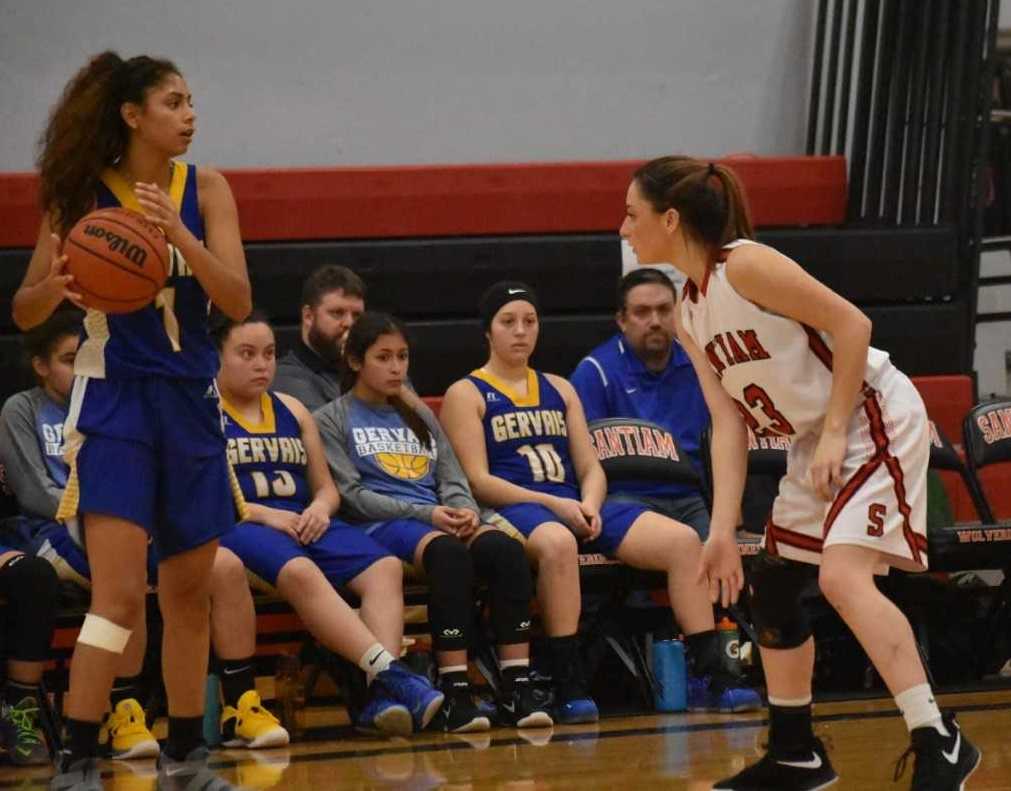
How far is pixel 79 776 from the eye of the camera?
3.75m

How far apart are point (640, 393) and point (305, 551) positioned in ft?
5.63

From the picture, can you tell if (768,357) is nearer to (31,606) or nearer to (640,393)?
(31,606)

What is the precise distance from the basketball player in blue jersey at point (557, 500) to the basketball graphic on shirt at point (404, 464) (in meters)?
0.20

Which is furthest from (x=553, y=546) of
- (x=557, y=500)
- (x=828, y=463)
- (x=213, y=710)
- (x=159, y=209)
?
(x=159, y=209)

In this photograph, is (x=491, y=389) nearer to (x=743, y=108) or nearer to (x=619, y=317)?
(x=619, y=317)

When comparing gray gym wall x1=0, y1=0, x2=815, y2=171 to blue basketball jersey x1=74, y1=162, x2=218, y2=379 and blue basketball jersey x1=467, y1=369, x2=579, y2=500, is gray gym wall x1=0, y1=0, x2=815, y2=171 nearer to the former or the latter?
blue basketball jersey x1=467, y1=369, x2=579, y2=500

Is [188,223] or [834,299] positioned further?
[188,223]

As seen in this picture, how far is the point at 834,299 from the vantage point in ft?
12.2

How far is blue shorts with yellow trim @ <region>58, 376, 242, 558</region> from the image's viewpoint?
3740 mm

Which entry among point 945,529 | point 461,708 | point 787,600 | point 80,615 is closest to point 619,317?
point 945,529

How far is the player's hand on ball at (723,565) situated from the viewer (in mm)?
3865

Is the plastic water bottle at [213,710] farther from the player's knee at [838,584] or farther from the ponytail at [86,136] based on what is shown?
the player's knee at [838,584]

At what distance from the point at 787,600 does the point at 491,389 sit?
8.21 feet

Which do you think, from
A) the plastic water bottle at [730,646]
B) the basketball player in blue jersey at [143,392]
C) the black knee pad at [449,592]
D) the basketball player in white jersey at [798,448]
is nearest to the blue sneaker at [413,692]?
the black knee pad at [449,592]
